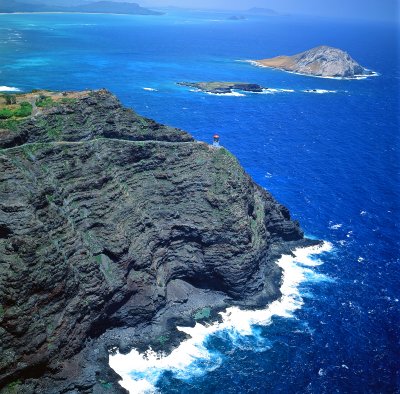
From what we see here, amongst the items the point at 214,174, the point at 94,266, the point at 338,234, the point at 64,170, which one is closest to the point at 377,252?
the point at 338,234

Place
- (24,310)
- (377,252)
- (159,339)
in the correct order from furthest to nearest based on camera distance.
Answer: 1. (377,252)
2. (159,339)
3. (24,310)

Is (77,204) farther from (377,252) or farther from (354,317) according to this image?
(377,252)

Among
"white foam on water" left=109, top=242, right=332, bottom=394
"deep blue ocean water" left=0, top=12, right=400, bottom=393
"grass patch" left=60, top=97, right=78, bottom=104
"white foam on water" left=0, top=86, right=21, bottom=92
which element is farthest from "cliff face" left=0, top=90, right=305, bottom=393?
"white foam on water" left=0, top=86, right=21, bottom=92

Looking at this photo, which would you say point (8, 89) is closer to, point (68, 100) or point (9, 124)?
point (68, 100)

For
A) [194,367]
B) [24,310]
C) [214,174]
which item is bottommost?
[194,367]

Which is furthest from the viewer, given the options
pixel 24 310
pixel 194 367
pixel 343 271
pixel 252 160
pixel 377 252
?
pixel 252 160

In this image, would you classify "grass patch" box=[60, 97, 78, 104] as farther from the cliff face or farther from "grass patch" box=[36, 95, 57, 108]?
"grass patch" box=[36, 95, 57, 108]

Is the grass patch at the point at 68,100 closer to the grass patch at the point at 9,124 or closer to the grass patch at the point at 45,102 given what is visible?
the grass patch at the point at 45,102
